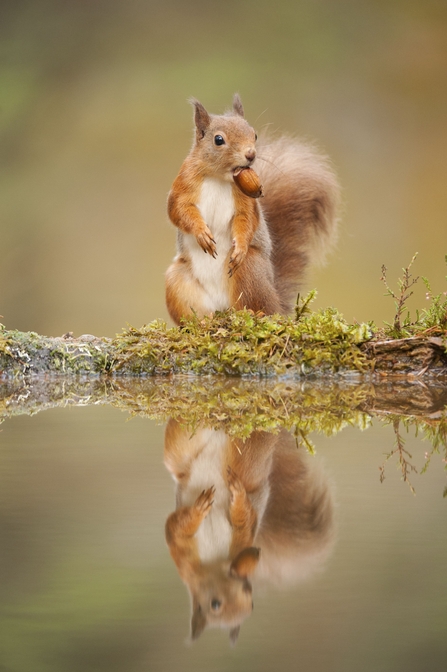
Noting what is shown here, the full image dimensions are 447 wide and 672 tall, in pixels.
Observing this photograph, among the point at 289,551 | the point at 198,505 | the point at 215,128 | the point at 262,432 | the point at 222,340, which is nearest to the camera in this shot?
the point at 289,551

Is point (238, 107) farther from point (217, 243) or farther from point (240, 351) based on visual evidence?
point (240, 351)

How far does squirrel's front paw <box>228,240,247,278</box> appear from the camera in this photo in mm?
3082

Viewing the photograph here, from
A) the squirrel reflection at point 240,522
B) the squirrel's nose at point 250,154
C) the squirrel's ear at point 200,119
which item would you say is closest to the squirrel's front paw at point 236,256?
the squirrel's nose at point 250,154

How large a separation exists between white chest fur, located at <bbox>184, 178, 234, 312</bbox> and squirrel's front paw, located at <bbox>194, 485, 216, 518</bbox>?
1.96 meters

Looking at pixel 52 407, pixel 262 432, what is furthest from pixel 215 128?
pixel 262 432

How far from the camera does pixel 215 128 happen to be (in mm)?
3111

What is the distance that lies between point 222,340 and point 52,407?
823 mm

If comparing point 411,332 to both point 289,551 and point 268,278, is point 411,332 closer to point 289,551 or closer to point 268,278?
point 268,278

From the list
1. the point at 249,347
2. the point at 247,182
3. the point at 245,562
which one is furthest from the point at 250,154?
the point at 245,562

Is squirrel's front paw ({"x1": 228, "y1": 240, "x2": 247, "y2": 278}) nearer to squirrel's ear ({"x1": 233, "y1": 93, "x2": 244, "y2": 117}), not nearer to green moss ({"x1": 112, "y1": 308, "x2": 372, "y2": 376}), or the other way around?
green moss ({"x1": 112, "y1": 308, "x2": 372, "y2": 376})

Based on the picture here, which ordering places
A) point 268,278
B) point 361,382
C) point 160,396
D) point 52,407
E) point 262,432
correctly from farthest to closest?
point 268,278 < point 361,382 < point 160,396 < point 52,407 < point 262,432

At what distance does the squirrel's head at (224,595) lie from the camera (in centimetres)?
78

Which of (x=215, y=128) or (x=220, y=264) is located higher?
(x=215, y=128)

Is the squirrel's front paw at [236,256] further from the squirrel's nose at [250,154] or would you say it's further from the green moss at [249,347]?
the squirrel's nose at [250,154]
